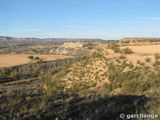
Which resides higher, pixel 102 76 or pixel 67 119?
pixel 67 119

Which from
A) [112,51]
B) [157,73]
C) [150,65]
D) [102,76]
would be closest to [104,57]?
[112,51]

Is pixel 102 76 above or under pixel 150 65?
under

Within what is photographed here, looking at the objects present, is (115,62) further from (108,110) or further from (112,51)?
(108,110)

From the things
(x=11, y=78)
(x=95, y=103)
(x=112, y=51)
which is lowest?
(x=11, y=78)

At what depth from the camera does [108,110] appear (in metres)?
5.23

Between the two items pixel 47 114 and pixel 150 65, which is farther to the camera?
pixel 150 65

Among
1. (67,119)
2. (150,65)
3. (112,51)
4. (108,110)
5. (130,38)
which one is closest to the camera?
(67,119)

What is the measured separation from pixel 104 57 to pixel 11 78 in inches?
992

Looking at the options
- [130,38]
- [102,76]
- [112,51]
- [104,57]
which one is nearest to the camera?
[102,76]

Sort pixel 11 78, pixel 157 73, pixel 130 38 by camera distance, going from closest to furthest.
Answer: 1. pixel 157 73
2. pixel 130 38
3. pixel 11 78

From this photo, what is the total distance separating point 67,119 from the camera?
4383mm

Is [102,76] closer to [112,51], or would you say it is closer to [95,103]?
[112,51]

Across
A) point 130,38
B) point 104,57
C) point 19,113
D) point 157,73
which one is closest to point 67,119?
point 19,113

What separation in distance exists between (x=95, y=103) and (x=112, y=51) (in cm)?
1435
